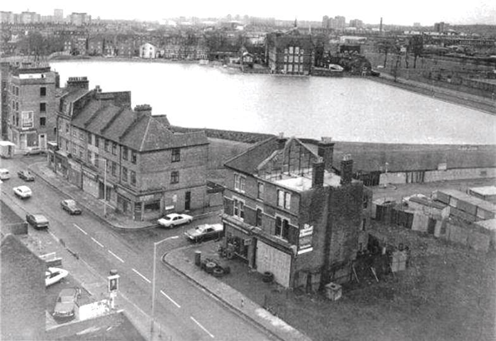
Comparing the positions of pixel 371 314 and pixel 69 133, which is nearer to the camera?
pixel 371 314

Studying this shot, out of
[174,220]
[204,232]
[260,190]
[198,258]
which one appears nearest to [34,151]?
[174,220]

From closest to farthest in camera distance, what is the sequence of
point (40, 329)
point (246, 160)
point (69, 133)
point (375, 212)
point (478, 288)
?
point (40, 329) → point (478, 288) → point (246, 160) → point (375, 212) → point (69, 133)

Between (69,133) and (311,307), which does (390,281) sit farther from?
(69,133)

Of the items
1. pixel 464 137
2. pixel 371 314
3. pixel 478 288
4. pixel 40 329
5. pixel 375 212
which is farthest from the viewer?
pixel 464 137

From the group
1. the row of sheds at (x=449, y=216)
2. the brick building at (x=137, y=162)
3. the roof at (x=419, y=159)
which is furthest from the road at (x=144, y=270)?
the roof at (x=419, y=159)

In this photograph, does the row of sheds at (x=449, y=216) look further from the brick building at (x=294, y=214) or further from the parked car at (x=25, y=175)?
the parked car at (x=25, y=175)

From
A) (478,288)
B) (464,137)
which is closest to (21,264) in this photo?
(478,288)
